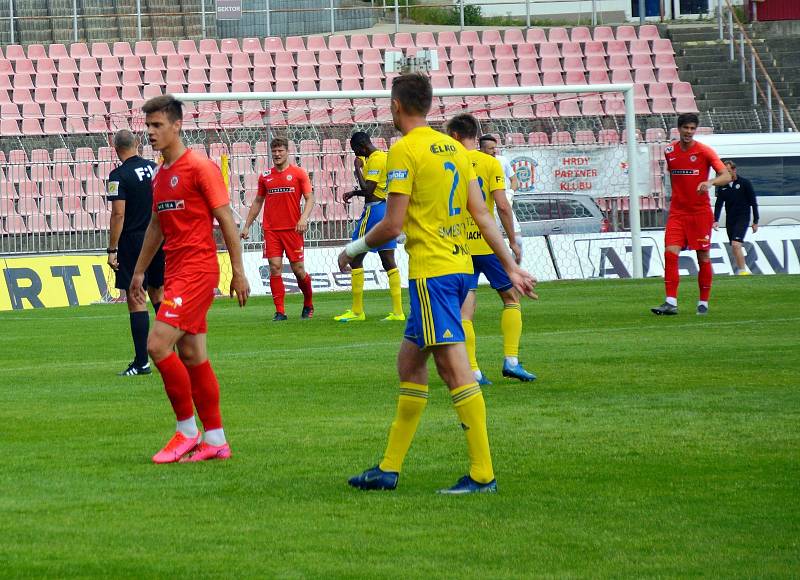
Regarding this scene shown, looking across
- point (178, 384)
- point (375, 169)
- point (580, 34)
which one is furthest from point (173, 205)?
point (580, 34)

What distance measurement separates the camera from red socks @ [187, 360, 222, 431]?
7648mm

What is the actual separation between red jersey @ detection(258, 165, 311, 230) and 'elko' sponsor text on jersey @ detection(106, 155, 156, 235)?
20.7ft

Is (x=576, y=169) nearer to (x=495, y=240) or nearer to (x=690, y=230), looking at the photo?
(x=690, y=230)

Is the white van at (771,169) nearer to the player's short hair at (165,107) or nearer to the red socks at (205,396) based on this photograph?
the player's short hair at (165,107)

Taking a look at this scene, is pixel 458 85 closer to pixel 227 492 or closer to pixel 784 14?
pixel 784 14

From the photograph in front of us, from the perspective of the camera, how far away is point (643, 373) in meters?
11.2

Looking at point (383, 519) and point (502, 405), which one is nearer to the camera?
point (383, 519)

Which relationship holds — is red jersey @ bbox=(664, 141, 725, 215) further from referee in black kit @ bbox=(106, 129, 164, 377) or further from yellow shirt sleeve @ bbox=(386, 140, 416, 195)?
yellow shirt sleeve @ bbox=(386, 140, 416, 195)

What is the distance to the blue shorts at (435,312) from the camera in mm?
6438

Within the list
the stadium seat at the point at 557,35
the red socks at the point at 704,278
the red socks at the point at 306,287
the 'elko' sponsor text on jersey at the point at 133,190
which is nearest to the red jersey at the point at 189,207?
the 'elko' sponsor text on jersey at the point at 133,190

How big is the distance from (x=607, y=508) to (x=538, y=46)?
30112 mm

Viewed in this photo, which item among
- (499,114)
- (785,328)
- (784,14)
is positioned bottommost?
(785,328)

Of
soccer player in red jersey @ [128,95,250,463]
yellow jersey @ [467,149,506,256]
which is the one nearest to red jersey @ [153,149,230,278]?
soccer player in red jersey @ [128,95,250,463]

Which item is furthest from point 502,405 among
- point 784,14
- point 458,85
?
point 784,14
